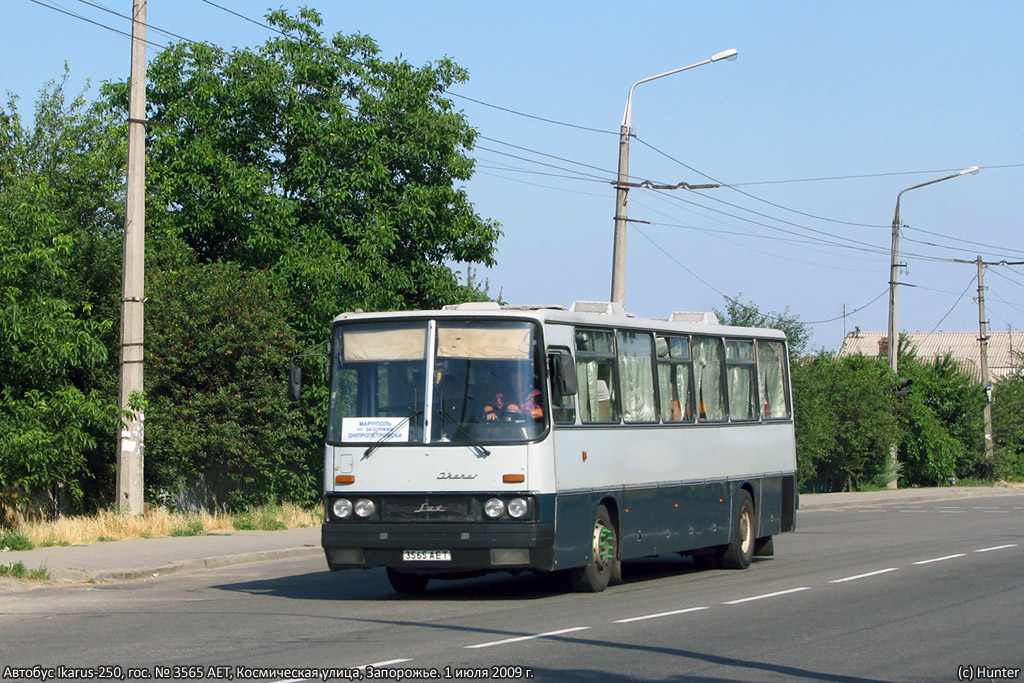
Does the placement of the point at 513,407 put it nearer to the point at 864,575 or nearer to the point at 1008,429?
the point at 864,575

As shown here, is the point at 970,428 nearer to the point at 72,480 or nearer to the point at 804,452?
the point at 804,452

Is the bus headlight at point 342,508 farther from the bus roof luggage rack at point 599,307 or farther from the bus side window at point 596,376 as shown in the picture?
the bus roof luggage rack at point 599,307

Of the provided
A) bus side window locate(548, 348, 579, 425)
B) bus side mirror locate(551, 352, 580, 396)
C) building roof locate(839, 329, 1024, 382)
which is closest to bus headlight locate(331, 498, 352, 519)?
bus side window locate(548, 348, 579, 425)

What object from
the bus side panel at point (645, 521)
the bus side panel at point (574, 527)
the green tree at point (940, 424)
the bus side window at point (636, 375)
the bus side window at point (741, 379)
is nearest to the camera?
the bus side panel at point (574, 527)

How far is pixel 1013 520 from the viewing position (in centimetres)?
2941

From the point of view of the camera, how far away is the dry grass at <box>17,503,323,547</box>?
20.0 metres

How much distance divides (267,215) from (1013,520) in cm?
1704

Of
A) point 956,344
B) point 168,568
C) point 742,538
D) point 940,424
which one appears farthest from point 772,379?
point 956,344

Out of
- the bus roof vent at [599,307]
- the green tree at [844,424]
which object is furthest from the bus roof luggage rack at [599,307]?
the green tree at [844,424]

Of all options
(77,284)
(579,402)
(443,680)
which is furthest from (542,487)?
(77,284)

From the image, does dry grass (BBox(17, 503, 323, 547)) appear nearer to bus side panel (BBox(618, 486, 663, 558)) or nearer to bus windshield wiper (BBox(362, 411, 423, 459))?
bus windshield wiper (BBox(362, 411, 423, 459))

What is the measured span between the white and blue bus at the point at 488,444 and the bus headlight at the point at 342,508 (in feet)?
0.05

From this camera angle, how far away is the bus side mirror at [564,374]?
43.6ft

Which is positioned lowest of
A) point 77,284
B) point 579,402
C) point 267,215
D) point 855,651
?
point 855,651
